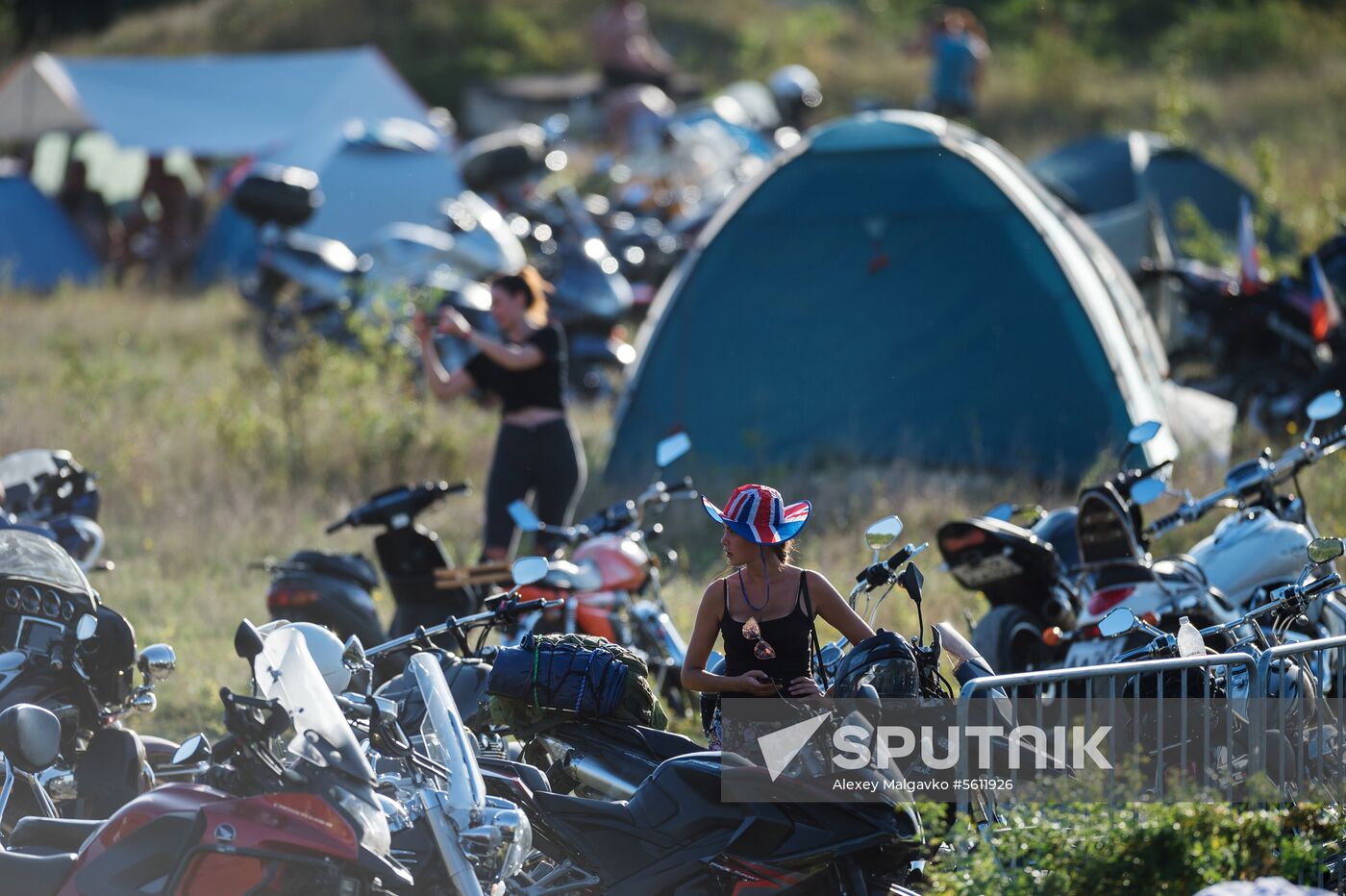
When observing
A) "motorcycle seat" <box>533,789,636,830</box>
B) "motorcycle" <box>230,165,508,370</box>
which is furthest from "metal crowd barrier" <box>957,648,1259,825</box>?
"motorcycle" <box>230,165,508,370</box>

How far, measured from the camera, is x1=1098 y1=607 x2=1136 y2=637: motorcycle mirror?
16.6ft

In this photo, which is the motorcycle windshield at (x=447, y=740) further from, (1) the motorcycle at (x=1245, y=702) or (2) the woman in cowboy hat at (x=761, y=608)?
(1) the motorcycle at (x=1245, y=702)

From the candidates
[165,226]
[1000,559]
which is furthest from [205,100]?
[1000,559]

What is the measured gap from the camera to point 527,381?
26.7 ft

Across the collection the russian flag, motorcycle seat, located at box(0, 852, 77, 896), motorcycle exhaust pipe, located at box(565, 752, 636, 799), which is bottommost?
motorcycle seat, located at box(0, 852, 77, 896)

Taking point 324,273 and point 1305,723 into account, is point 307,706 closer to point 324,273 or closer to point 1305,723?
point 1305,723

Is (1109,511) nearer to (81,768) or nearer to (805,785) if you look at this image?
(805,785)

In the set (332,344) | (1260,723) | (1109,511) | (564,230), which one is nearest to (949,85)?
(564,230)

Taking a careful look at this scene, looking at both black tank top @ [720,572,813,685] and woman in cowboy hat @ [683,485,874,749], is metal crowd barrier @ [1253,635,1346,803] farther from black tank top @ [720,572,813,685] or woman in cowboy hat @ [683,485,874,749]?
black tank top @ [720,572,813,685]

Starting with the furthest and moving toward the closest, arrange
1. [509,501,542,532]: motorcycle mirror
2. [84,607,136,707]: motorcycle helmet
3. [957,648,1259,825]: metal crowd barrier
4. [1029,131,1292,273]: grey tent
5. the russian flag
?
[1029,131,1292,273]: grey tent, the russian flag, [509,501,542,532]: motorcycle mirror, [84,607,136,707]: motorcycle helmet, [957,648,1259,825]: metal crowd barrier

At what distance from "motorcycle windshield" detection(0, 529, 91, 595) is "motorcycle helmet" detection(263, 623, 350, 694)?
1046 mm

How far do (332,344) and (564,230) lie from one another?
3.15 metres

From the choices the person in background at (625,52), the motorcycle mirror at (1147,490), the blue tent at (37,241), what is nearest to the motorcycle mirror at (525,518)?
the motorcycle mirror at (1147,490)

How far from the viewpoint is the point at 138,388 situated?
44.8 feet
